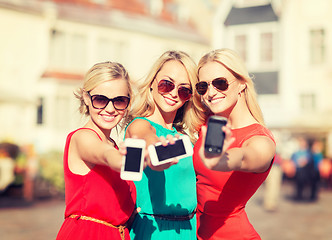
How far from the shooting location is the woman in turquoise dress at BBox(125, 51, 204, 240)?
120 inches

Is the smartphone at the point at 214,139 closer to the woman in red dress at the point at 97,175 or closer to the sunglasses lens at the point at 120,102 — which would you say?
the woman in red dress at the point at 97,175

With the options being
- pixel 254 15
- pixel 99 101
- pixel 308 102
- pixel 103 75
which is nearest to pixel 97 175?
pixel 99 101

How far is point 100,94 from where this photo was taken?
2881 mm

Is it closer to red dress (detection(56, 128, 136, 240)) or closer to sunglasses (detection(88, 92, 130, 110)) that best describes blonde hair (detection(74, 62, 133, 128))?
sunglasses (detection(88, 92, 130, 110))

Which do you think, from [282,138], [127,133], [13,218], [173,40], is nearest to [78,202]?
[127,133]

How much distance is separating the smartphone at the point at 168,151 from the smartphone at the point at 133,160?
7 centimetres

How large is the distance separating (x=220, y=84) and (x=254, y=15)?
2098cm

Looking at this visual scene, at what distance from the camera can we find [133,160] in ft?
7.08

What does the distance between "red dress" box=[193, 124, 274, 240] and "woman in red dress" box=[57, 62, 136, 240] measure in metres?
0.52

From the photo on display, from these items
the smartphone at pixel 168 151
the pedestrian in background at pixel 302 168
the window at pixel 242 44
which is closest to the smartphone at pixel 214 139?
the smartphone at pixel 168 151

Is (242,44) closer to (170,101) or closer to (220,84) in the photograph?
(170,101)

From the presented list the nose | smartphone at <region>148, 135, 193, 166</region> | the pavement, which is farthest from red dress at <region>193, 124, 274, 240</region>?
the pavement

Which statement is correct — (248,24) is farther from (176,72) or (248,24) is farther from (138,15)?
(176,72)

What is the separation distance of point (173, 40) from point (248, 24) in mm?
4305
